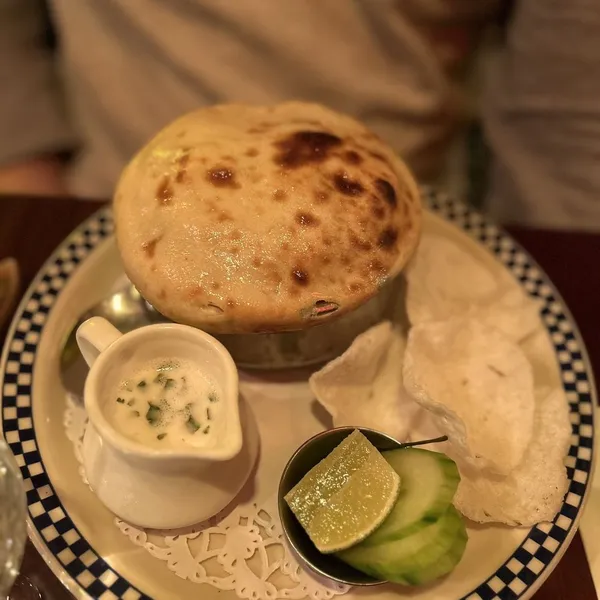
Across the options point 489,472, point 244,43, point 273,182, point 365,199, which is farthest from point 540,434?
point 244,43

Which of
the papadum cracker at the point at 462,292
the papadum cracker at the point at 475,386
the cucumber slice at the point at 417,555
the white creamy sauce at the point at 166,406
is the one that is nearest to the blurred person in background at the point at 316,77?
the papadum cracker at the point at 462,292

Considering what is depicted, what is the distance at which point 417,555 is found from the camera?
2.50 ft

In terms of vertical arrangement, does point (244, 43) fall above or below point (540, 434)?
above

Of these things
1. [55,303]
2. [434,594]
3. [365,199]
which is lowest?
[434,594]

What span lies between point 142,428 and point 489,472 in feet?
1.55

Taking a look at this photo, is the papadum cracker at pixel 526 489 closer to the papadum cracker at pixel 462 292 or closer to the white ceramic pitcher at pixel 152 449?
the papadum cracker at pixel 462 292

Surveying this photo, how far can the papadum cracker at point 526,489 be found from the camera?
2.91ft

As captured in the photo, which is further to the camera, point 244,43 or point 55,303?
point 244,43

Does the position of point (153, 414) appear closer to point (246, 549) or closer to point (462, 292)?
point (246, 549)

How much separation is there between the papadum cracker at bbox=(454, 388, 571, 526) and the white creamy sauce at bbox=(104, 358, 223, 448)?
358 millimetres

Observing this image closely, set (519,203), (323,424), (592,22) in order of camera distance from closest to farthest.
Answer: (323,424), (592,22), (519,203)

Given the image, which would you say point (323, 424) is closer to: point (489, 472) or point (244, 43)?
point (489, 472)

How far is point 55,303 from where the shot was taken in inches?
44.0

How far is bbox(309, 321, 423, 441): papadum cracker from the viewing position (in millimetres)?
937
